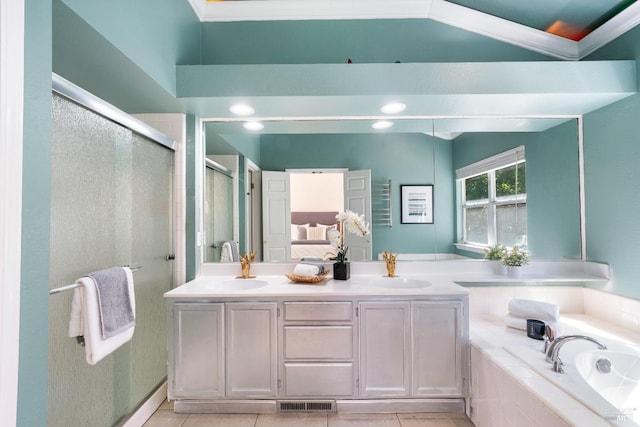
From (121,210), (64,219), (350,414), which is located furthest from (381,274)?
(64,219)

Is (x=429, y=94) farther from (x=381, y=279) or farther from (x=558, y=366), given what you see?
(x=558, y=366)

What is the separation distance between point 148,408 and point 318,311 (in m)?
1.31

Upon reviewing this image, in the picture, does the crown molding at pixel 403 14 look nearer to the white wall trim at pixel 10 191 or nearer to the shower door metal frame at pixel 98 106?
the shower door metal frame at pixel 98 106

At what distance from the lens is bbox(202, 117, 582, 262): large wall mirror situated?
2650mm

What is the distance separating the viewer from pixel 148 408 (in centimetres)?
207

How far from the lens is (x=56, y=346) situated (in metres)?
1.40

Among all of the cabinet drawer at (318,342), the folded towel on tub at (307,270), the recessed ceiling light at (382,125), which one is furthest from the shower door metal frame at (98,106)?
the recessed ceiling light at (382,125)

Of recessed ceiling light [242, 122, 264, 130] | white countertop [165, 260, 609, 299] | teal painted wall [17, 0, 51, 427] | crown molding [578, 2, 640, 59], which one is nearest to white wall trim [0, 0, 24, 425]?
teal painted wall [17, 0, 51, 427]

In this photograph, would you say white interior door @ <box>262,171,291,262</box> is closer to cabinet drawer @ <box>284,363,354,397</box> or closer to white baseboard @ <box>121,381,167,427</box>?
cabinet drawer @ <box>284,363,354,397</box>

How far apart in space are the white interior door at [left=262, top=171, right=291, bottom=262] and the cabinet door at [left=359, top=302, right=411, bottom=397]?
946 mm

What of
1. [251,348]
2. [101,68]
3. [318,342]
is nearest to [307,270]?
[318,342]

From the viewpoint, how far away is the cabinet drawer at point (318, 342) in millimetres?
2057

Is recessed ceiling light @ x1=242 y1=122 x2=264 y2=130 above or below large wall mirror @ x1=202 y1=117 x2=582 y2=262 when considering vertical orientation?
above

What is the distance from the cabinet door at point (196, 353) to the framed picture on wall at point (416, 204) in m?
1.68
